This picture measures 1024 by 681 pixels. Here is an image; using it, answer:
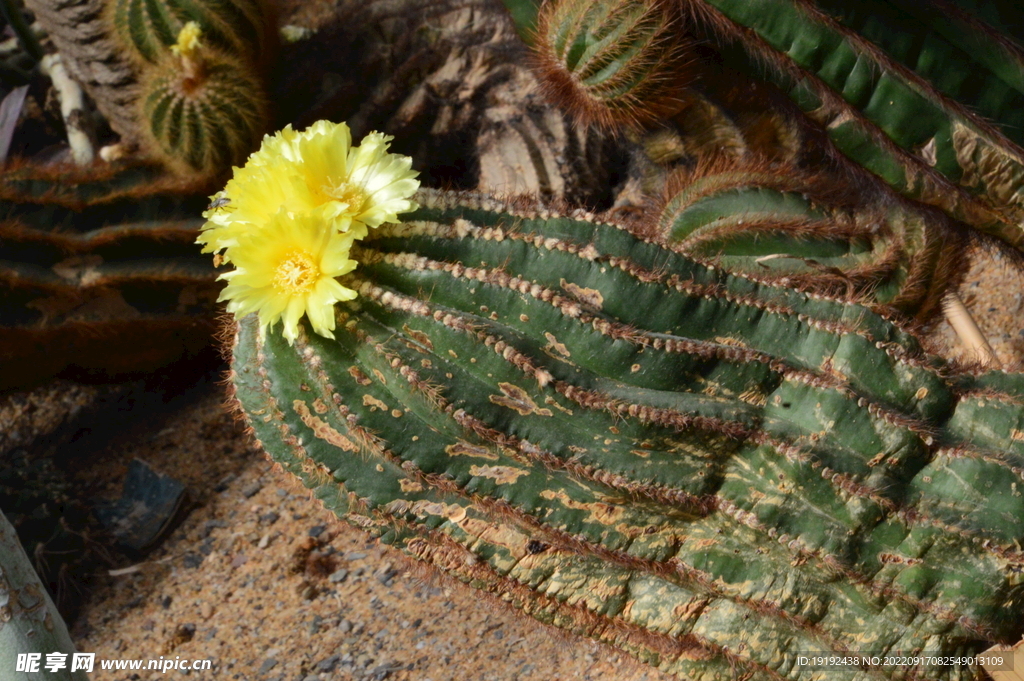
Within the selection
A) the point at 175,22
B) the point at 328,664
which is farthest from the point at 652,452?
the point at 175,22

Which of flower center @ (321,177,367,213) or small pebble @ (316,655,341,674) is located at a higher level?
flower center @ (321,177,367,213)

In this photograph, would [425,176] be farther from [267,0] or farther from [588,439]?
[588,439]

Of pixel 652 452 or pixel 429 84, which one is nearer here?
pixel 652 452

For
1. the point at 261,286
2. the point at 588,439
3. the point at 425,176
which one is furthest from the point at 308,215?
the point at 425,176

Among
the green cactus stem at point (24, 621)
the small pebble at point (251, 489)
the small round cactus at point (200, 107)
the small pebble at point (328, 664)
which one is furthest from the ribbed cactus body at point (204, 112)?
the small pebble at point (328, 664)

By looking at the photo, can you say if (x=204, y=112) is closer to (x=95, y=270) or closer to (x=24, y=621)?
(x=95, y=270)

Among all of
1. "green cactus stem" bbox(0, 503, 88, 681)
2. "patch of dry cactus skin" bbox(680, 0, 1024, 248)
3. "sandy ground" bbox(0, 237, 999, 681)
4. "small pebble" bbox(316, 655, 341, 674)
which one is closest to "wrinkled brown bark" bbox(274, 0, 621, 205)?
"patch of dry cactus skin" bbox(680, 0, 1024, 248)

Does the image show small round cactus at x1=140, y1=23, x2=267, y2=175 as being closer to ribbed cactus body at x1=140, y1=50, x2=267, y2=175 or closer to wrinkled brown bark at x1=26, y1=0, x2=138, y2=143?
ribbed cactus body at x1=140, y1=50, x2=267, y2=175
